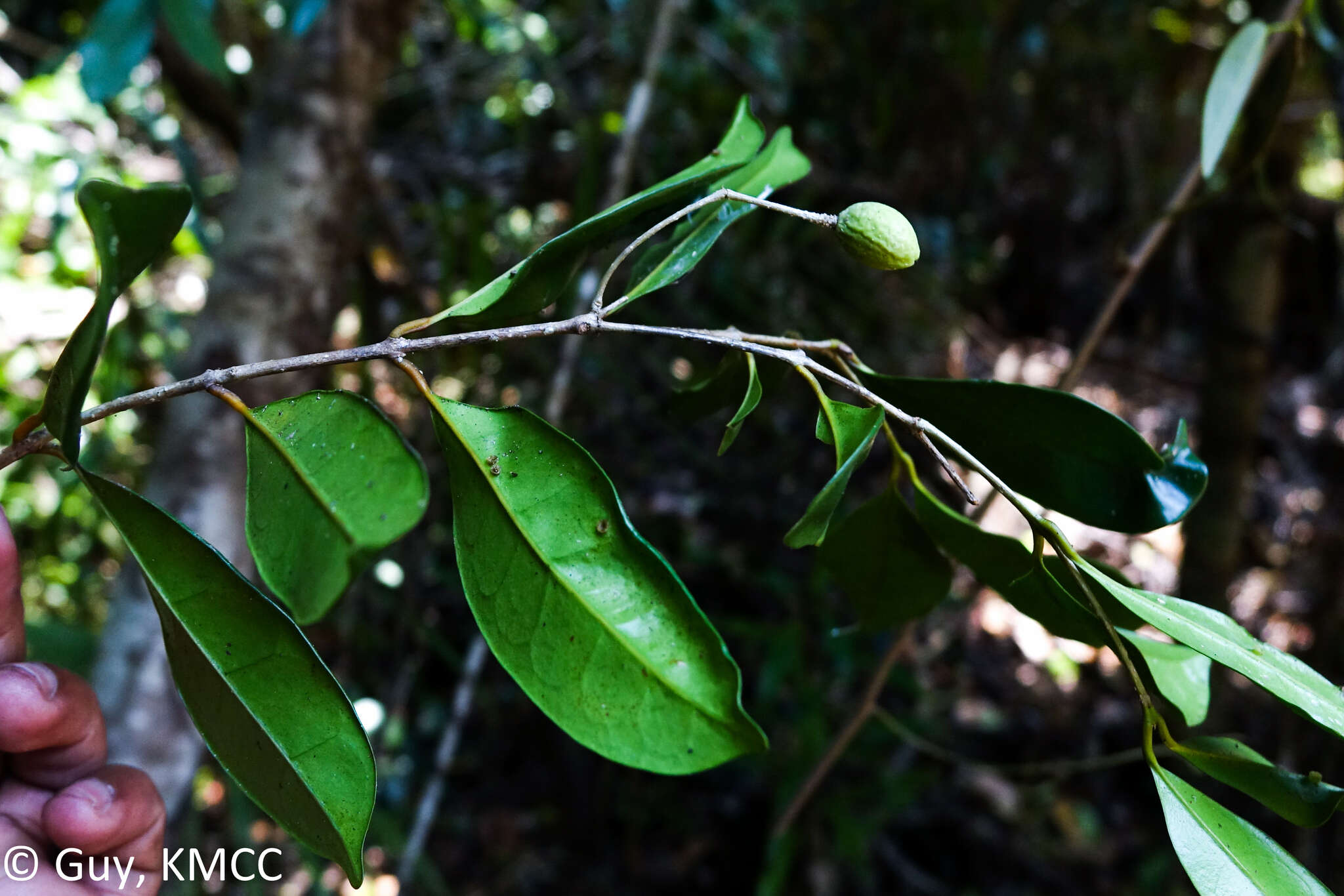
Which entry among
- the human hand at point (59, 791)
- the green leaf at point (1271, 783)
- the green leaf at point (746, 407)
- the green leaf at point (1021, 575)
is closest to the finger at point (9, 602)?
the human hand at point (59, 791)

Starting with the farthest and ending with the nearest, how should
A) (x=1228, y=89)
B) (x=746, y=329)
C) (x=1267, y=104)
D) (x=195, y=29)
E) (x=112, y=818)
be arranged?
(x=746, y=329) → (x=195, y=29) → (x=1267, y=104) → (x=1228, y=89) → (x=112, y=818)

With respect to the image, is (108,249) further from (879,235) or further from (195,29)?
(195,29)

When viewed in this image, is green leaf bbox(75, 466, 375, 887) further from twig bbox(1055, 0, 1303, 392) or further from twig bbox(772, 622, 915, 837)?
twig bbox(1055, 0, 1303, 392)

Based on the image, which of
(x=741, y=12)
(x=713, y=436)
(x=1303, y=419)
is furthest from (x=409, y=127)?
(x=1303, y=419)

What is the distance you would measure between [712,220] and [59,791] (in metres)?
0.55

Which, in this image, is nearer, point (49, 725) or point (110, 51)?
point (49, 725)

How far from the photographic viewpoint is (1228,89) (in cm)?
62

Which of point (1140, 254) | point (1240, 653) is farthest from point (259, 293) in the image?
point (1240, 653)

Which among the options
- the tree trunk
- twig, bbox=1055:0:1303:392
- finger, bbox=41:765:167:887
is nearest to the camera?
finger, bbox=41:765:167:887

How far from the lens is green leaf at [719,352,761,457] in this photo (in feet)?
1.31

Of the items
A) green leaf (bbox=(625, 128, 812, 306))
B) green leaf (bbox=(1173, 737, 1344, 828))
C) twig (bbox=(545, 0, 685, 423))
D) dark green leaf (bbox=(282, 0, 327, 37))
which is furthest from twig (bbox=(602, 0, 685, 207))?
green leaf (bbox=(1173, 737, 1344, 828))

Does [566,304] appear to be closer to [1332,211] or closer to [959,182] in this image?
[959,182]

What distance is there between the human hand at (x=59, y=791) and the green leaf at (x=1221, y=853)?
57 centimetres

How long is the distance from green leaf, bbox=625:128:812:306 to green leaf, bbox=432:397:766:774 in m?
0.10
